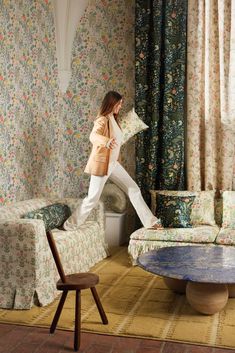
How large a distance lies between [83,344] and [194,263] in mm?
1081

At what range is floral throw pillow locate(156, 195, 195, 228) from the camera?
529 cm

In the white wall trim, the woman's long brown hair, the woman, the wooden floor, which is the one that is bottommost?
the wooden floor

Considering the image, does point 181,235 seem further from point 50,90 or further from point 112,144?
point 50,90

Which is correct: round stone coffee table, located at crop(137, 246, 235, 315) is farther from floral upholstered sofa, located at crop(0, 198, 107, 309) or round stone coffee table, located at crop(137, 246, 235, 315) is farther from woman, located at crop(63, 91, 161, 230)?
woman, located at crop(63, 91, 161, 230)

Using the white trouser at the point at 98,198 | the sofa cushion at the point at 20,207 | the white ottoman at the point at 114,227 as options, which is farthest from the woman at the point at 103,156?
the white ottoman at the point at 114,227

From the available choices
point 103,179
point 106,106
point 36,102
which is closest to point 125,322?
point 103,179

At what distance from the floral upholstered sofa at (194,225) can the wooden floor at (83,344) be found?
5.66ft

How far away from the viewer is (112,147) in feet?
17.2

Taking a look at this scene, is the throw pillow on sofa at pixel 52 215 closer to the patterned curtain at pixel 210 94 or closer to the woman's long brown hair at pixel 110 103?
the woman's long brown hair at pixel 110 103

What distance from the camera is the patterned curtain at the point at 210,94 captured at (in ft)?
A: 18.5

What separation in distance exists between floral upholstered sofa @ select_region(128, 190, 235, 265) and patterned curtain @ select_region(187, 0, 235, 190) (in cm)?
32

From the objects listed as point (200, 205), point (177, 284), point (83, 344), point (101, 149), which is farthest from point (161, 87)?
point (83, 344)

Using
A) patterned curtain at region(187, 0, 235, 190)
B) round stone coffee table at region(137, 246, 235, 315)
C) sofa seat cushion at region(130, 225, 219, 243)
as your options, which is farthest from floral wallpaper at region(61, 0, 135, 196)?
round stone coffee table at region(137, 246, 235, 315)

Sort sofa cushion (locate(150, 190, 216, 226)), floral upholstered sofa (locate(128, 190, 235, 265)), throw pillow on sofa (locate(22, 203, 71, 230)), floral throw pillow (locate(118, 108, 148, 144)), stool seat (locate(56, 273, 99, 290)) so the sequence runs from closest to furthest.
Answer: stool seat (locate(56, 273, 99, 290)) → throw pillow on sofa (locate(22, 203, 71, 230)) → floral upholstered sofa (locate(128, 190, 235, 265)) → sofa cushion (locate(150, 190, 216, 226)) → floral throw pillow (locate(118, 108, 148, 144))
